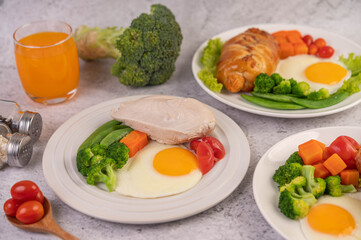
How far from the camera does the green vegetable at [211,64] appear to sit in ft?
14.9

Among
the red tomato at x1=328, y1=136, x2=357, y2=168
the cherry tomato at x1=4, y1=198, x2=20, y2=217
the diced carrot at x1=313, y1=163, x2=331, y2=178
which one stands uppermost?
the red tomato at x1=328, y1=136, x2=357, y2=168

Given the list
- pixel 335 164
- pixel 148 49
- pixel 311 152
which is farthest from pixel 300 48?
pixel 335 164

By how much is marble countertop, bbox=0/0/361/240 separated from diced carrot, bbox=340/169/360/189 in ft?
2.22

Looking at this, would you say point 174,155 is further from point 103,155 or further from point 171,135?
point 103,155

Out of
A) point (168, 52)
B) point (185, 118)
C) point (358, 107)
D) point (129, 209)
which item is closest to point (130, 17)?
point (168, 52)

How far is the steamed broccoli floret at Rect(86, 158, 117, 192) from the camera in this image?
3.42 m

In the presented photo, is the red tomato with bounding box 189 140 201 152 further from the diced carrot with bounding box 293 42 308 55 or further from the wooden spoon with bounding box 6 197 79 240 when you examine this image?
the diced carrot with bounding box 293 42 308 55

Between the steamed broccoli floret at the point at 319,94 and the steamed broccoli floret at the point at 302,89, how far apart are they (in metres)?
0.06

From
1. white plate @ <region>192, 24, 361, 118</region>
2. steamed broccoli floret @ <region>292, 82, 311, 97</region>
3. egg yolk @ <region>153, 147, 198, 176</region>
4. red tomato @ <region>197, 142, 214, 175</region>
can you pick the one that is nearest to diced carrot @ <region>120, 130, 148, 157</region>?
egg yolk @ <region>153, 147, 198, 176</region>

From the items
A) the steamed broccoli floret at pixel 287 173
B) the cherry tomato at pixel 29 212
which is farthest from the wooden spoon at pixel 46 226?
the steamed broccoli floret at pixel 287 173

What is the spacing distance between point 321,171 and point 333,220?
0.46 m

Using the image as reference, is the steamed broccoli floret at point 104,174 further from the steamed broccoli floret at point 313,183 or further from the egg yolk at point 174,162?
the steamed broccoli floret at point 313,183

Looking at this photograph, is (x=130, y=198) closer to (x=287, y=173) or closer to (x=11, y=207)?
(x=11, y=207)

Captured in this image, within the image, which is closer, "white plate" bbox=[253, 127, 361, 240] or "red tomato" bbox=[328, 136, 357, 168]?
"white plate" bbox=[253, 127, 361, 240]
